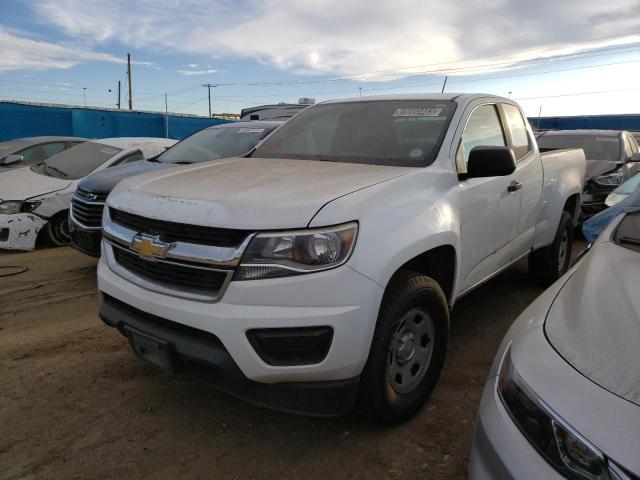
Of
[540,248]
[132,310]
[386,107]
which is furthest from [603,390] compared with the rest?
[540,248]

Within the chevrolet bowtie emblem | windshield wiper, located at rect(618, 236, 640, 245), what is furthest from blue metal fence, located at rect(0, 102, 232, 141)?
windshield wiper, located at rect(618, 236, 640, 245)

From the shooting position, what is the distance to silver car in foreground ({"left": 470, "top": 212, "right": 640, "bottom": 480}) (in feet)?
4.14

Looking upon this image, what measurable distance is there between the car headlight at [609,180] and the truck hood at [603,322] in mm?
5997

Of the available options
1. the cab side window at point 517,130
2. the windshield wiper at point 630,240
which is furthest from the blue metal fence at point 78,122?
the windshield wiper at point 630,240

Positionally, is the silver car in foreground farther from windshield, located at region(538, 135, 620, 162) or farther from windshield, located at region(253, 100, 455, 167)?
windshield, located at region(538, 135, 620, 162)

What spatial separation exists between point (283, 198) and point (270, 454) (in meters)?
1.27

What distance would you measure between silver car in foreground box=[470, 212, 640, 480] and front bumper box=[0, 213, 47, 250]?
631 centimetres

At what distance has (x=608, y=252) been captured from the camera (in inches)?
87.7

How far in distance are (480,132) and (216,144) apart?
359cm

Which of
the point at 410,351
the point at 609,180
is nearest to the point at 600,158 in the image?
the point at 609,180

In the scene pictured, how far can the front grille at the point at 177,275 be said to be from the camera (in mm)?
2193

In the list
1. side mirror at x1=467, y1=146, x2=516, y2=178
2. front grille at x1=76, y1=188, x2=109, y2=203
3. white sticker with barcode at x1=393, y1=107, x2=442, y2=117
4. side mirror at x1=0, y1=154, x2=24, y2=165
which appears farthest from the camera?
side mirror at x1=0, y1=154, x2=24, y2=165

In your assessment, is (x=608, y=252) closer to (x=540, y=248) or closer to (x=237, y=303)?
(x=237, y=303)

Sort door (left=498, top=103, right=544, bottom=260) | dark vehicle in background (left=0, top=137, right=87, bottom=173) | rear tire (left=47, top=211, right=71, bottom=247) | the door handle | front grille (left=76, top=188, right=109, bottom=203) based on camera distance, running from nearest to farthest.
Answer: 1. the door handle
2. door (left=498, top=103, right=544, bottom=260)
3. front grille (left=76, top=188, right=109, bottom=203)
4. rear tire (left=47, top=211, right=71, bottom=247)
5. dark vehicle in background (left=0, top=137, right=87, bottom=173)
